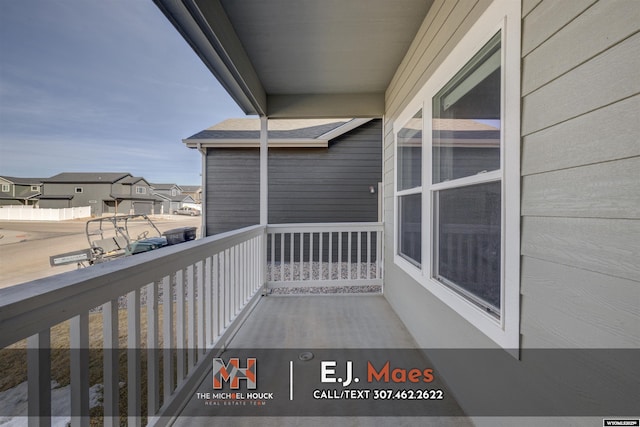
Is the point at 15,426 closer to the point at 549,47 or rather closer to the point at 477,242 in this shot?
the point at 477,242

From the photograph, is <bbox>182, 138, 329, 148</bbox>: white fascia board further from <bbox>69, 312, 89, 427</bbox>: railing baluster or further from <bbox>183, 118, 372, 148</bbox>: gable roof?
<bbox>69, 312, 89, 427</bbox>: railing baluster

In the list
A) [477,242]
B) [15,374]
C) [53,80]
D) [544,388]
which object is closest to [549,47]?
[477,242]

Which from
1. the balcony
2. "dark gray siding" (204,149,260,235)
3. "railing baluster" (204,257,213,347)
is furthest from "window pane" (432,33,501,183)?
"dark gray siding" (204,149,260,235)

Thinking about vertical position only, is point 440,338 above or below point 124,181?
below

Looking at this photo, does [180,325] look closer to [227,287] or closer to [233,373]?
[233,373]

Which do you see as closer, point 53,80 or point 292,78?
point 53,80

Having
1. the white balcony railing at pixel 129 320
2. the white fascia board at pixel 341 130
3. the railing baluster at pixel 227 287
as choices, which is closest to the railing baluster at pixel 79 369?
the white balcony railing at pixel 129 320

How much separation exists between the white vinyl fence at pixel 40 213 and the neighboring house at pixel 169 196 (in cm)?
41

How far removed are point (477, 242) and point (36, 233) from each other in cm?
179

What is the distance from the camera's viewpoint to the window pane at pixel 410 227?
2.46 m

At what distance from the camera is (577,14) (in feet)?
3.02

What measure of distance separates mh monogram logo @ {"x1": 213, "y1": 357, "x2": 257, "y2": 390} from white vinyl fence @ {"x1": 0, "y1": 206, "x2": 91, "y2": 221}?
140 centimetres

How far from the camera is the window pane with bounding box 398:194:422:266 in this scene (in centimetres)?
246

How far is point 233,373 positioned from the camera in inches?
81.2
